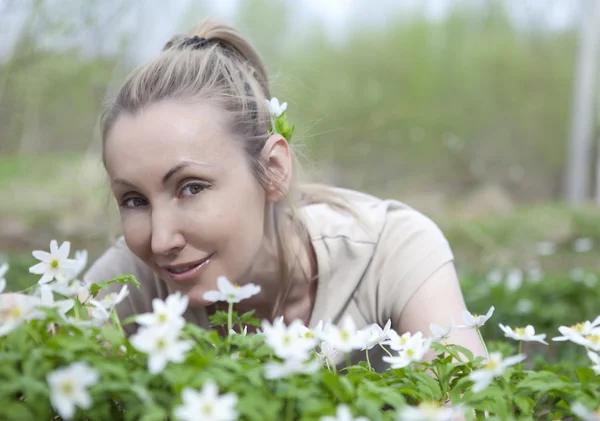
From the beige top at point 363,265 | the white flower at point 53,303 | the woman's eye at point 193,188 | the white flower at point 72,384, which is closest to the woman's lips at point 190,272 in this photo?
the woman's eye at point 193,188

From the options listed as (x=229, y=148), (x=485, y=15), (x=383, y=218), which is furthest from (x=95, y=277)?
(x=485, y=15)

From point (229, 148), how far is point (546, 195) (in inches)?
309

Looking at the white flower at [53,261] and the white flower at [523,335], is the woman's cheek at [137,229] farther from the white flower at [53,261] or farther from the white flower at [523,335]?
the white flower at [523,335]

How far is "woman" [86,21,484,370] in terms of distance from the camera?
1427 millimetres

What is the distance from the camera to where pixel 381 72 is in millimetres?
8102

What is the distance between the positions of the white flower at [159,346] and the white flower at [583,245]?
18.8 feet

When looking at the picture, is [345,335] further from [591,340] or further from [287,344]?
[591,340]

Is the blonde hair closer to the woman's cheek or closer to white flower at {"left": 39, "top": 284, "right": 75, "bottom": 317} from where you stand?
the woman's cheek

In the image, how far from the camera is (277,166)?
66.4 inches

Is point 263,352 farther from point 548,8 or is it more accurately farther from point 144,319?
point 548,8

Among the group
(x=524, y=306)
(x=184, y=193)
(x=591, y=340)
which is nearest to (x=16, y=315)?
(x=184, y=193)

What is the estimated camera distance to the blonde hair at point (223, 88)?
156cm

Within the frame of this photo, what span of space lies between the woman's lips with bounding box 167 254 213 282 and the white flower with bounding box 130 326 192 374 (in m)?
0.72

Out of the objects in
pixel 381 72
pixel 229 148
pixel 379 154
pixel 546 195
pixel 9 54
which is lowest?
pixel 546 195
